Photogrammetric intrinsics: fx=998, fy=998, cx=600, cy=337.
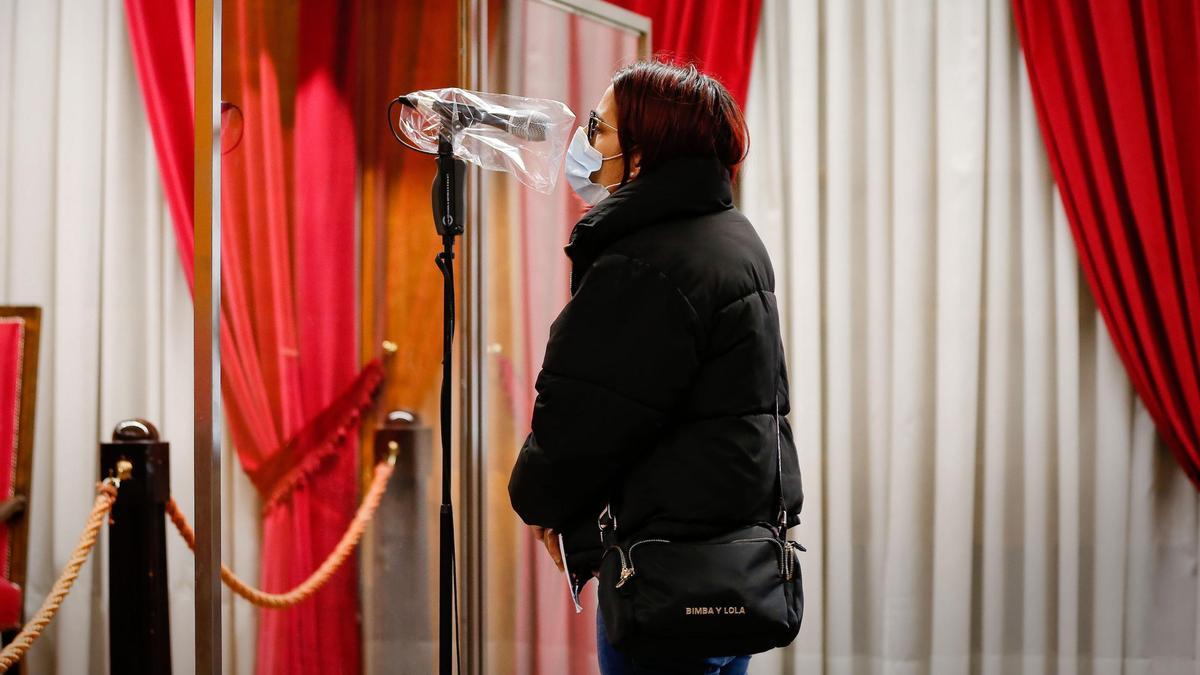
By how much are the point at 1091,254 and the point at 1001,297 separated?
0.26m

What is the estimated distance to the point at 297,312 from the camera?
206 centimetres

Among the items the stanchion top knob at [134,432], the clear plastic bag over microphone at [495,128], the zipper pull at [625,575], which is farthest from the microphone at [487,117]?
the stanchion top knob at [134,432]

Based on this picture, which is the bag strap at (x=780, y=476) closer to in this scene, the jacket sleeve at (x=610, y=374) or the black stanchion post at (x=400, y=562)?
the jacket sleeve at (x=610, y=374)

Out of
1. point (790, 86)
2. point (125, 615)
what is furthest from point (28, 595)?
point (790, 86)

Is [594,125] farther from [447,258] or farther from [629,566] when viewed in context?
[629,566]

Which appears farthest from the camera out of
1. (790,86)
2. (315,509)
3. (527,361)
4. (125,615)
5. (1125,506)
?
(790,86)

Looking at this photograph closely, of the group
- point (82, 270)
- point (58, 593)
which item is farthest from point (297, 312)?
point (82, 270)

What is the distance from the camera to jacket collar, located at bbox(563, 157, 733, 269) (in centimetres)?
136

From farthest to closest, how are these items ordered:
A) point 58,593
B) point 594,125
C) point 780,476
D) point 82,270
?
1. point 82,270
2. point 58,593
3. point 594,125
4. point 780,476

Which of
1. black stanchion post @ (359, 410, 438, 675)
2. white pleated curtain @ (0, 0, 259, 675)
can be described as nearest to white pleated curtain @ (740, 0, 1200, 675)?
black stanchion post @ (359, 410, 438, 675)

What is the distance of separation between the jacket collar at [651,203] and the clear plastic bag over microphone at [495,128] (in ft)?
1.75

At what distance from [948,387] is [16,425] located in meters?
2.59

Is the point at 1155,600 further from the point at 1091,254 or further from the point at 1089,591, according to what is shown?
the point at 1091,254

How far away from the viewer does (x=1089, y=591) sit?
2.79m
